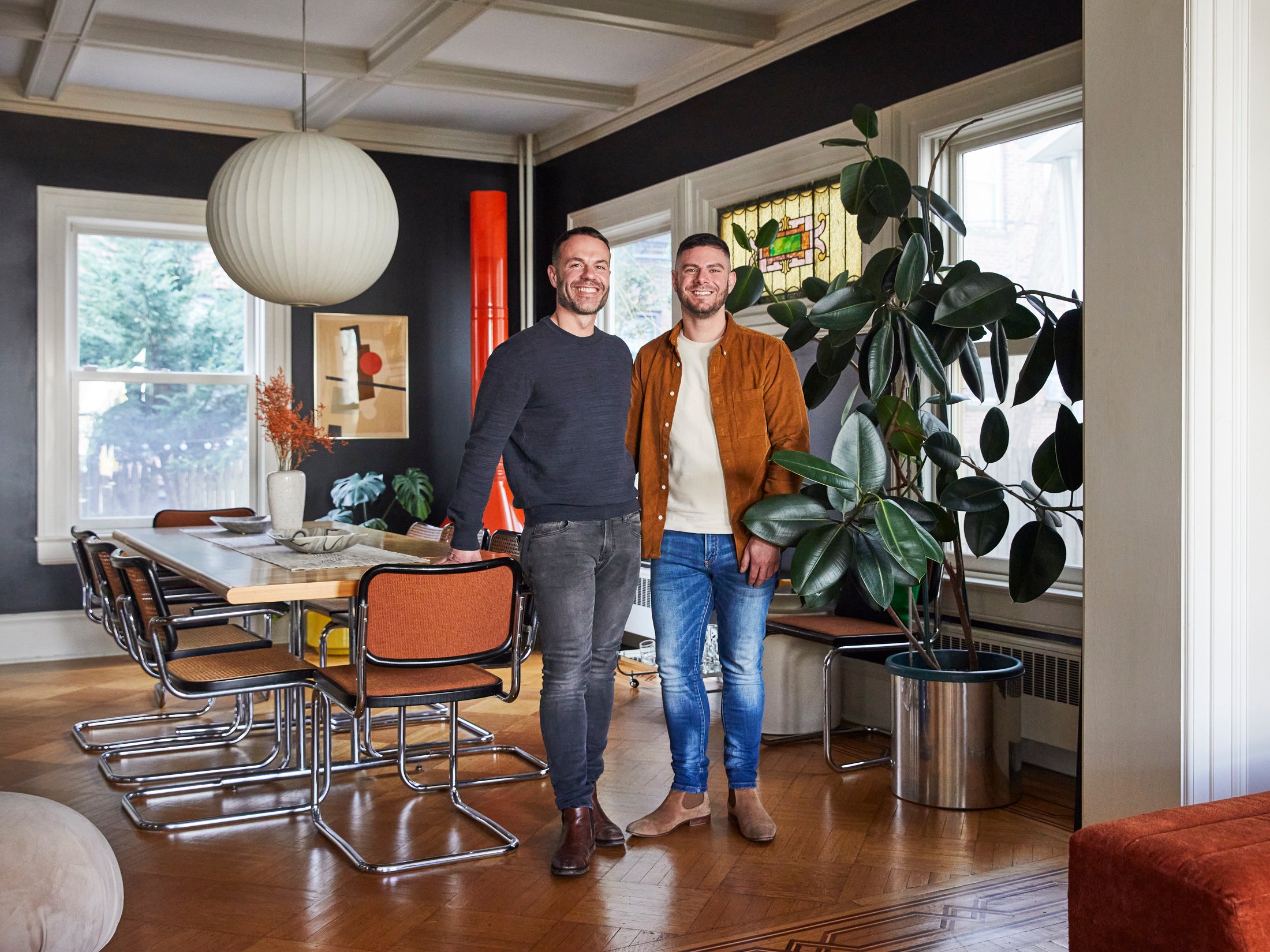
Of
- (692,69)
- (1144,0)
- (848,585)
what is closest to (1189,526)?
(1144,0)

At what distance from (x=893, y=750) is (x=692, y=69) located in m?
3.84

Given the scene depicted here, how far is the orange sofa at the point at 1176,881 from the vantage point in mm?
1698

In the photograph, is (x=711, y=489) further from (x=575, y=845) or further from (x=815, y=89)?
(x=815, y=89)

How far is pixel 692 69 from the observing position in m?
6.33

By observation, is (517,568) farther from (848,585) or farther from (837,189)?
(837,189)

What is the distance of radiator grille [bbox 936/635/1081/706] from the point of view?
431 centimetres

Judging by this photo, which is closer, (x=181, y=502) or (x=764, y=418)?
(x=764, y=418)

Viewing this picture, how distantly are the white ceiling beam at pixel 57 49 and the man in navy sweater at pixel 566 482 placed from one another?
3302 millimetres

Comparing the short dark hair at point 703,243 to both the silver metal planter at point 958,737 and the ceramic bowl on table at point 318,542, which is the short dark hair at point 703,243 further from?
the ceramic bowl on table at point 318,542

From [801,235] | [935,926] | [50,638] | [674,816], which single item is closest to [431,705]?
[674,816]

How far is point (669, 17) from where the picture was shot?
17.8 ft

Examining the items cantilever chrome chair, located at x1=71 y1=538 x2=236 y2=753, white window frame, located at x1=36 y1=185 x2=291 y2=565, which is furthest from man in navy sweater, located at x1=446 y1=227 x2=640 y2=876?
white window frame, located at x1=36 y1=185 x2=291 y2=565

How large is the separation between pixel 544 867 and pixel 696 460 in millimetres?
1219

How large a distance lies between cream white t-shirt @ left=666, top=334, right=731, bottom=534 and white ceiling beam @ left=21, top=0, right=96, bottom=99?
3.50m
